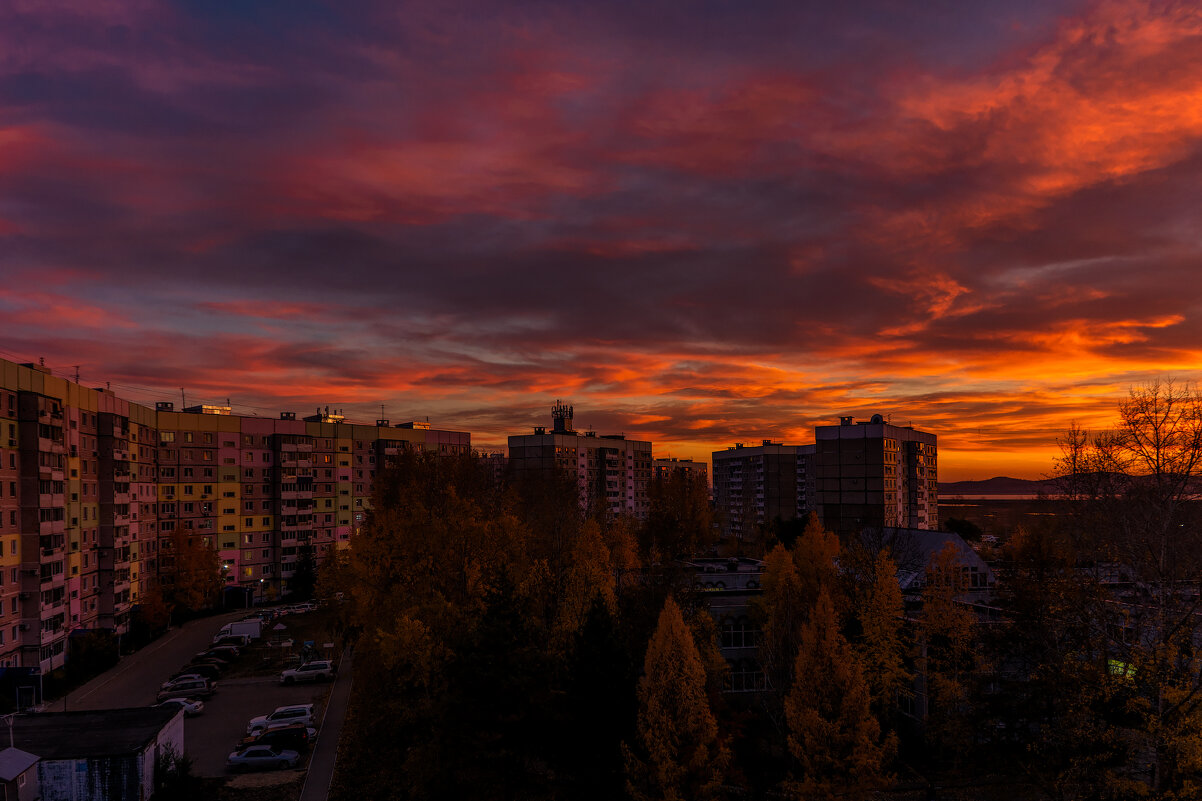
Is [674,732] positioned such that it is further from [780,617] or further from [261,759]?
[261,759]

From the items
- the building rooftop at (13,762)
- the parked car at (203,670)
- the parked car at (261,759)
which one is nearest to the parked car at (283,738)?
the parked car at (261,759)

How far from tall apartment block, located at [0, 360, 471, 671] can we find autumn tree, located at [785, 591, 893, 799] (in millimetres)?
46040

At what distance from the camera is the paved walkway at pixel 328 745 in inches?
1344

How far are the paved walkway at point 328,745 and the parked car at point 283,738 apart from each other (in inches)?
36.4

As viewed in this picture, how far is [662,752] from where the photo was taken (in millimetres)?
25797

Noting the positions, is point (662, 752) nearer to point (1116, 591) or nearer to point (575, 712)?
point (575, 712)

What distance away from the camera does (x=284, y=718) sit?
42906 mm

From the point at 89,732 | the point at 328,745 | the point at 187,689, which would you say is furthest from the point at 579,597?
the point at 187,689

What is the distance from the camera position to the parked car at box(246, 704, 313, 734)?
1650 inches

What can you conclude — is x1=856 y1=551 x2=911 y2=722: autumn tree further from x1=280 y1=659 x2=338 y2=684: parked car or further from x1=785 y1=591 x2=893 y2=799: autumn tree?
x1=280 y1=659 x2=338 y2=684: parked car

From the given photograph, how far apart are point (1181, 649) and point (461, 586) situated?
28993 millimetres

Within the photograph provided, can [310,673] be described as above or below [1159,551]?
below

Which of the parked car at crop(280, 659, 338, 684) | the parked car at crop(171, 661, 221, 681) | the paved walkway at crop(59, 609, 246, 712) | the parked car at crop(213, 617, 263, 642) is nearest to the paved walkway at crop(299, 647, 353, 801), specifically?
the parked car at crop(280, 659, 338, 684)

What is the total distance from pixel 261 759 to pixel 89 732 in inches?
304
